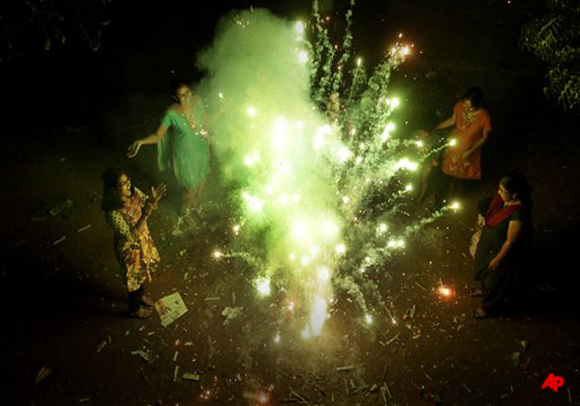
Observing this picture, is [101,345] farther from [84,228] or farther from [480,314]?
[480,314]

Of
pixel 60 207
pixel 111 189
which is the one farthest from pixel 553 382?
pixel 60 207

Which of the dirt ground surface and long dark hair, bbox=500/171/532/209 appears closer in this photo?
long dark hair, bbox=500/171/532/209

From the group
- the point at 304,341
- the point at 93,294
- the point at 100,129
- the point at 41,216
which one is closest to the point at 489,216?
the point at 304,341

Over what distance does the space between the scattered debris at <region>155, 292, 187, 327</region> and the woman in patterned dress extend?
48 cm

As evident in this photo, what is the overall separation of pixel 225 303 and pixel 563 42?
6.54 meters

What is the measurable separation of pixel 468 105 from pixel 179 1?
1175cm

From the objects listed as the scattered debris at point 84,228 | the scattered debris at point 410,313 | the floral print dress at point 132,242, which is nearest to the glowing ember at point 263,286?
the floral print dress at point 132,242

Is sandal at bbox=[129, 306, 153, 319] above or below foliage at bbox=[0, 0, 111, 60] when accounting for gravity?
below

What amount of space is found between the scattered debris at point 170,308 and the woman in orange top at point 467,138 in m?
5.09

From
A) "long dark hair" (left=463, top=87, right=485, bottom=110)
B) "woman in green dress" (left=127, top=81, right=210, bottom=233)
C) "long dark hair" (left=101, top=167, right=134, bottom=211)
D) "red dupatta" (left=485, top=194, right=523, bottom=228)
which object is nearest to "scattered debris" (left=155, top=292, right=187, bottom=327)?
"woman in green dress" (left=127, top=81, right=210, bottom=233)

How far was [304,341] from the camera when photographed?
18.0 ft

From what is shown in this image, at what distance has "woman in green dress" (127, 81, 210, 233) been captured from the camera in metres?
5.96

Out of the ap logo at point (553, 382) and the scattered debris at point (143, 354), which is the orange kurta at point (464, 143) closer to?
the ap logo at point (553, 382)

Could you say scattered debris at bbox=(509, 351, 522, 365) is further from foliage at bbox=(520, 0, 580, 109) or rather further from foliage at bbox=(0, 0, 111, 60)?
foliage at bbox=(0, 0, 111, 60)
